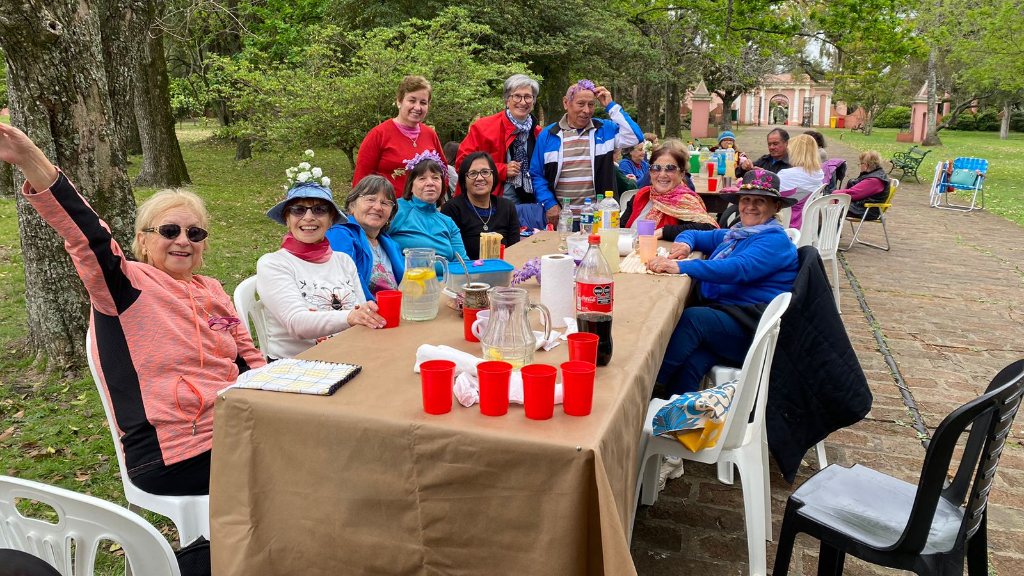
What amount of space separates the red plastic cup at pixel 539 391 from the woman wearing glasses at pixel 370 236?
5.97 ft

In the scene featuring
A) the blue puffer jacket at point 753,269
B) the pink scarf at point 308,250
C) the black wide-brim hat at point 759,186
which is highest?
the black wide-brim hat at point 759,186

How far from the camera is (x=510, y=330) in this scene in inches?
83.1

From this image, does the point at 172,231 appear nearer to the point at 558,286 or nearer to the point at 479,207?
the point at 558,286

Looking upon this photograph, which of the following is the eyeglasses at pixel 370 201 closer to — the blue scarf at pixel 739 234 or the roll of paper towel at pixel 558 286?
the roll of paper towel at pixel 558 286

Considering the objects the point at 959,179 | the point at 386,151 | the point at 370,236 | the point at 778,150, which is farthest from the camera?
the point at 959,179

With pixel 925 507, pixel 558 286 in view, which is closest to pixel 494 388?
pixel 558 286

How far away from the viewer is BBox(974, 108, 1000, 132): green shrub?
45.9m

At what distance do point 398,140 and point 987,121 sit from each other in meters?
54.2

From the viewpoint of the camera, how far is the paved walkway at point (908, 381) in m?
2.91

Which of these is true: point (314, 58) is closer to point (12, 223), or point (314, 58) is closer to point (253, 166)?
point (12, 223)

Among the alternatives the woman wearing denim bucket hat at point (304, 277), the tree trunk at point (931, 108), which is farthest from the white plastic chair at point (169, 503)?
the tree trunk at point (931, 108)

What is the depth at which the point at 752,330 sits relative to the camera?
3.47 metres

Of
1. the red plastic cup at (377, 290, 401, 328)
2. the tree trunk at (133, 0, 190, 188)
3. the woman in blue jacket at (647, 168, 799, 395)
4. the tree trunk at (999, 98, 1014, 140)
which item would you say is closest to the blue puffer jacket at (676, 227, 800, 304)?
the woman in blue jacket at (647, 168, 799, 395)

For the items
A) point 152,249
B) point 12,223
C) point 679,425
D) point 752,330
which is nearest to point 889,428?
point 752,330
